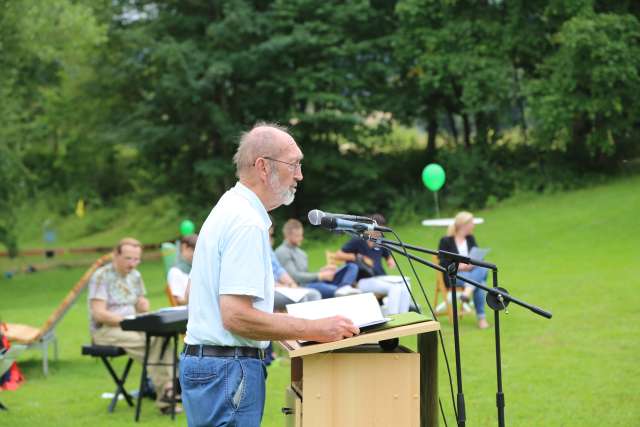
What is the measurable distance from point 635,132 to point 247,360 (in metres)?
26.8

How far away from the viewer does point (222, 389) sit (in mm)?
3568

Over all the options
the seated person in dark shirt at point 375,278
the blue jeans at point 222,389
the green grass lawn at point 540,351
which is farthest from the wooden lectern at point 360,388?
the seated person in dark shirt at point 375,278

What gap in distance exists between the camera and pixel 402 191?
31438 mm

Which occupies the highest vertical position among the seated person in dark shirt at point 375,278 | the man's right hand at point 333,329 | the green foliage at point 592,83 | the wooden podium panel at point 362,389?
the green foliage at point 592,83

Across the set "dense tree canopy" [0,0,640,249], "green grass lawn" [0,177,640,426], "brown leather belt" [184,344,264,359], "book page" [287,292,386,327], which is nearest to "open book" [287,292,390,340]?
"book page" [287,292,386,327]

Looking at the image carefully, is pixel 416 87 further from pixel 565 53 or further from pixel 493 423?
pixel 493 423

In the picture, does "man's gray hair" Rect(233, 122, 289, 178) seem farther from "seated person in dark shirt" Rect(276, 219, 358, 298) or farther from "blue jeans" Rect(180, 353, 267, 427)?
"seated person in dark shirt" Rect(276, 219, 358, 298)

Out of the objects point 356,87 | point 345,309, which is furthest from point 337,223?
point 356,87

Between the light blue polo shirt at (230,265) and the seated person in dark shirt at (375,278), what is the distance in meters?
7.28

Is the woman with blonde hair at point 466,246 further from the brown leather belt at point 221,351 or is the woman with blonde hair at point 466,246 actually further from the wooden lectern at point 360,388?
the brown leather belt at point 221,351

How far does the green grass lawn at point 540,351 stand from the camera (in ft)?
24.6

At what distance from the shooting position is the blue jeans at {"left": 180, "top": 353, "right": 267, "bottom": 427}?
11.7ft

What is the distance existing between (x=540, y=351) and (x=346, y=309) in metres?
6.27

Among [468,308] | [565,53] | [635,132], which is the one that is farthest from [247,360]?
[635,132]
